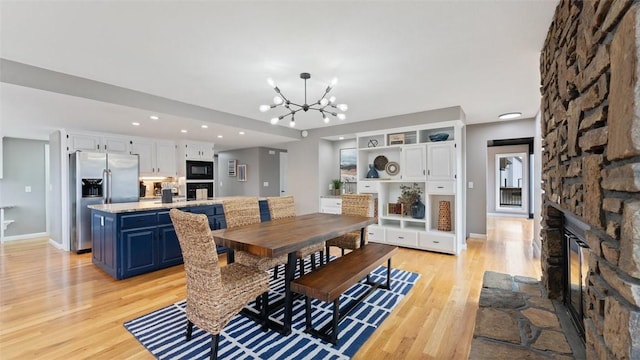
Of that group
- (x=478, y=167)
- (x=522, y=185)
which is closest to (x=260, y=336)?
(x=478, y=167)

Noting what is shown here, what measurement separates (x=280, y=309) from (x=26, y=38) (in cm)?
312

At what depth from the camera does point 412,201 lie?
16.3 ft

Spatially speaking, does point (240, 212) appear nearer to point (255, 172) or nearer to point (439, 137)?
point (439, 137)

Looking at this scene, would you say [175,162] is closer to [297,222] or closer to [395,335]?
[297,222]

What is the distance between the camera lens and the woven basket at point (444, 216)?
458cm

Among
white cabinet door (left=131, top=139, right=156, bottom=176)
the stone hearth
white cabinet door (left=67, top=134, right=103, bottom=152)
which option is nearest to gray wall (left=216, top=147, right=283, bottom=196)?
white cabinet door (left=131, top=139, right=156, bottom=176)

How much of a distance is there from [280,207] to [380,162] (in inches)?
104

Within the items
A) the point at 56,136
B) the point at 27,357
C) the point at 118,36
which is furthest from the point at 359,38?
the point at 56,136

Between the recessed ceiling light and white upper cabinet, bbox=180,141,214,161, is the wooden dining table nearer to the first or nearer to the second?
the recessed ceiling light

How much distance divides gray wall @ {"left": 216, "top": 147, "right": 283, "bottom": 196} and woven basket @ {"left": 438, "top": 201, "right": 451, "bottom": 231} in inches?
187

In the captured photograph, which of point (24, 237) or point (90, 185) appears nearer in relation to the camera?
point (90, 185)

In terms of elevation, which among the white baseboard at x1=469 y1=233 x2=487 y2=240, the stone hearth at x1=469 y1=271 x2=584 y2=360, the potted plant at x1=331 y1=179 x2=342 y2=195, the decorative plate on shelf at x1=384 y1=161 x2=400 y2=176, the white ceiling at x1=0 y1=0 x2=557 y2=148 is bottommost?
the white baseboard at x1=469 y1=233 x2=487 y2=240

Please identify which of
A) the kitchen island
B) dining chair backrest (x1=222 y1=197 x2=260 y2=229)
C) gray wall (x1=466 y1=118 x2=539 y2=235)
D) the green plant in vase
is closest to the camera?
dining chair backrest (x1=222 y1=197 x2=260 y2=229)

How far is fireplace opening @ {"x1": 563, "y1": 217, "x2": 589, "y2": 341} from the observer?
4.78 feet
